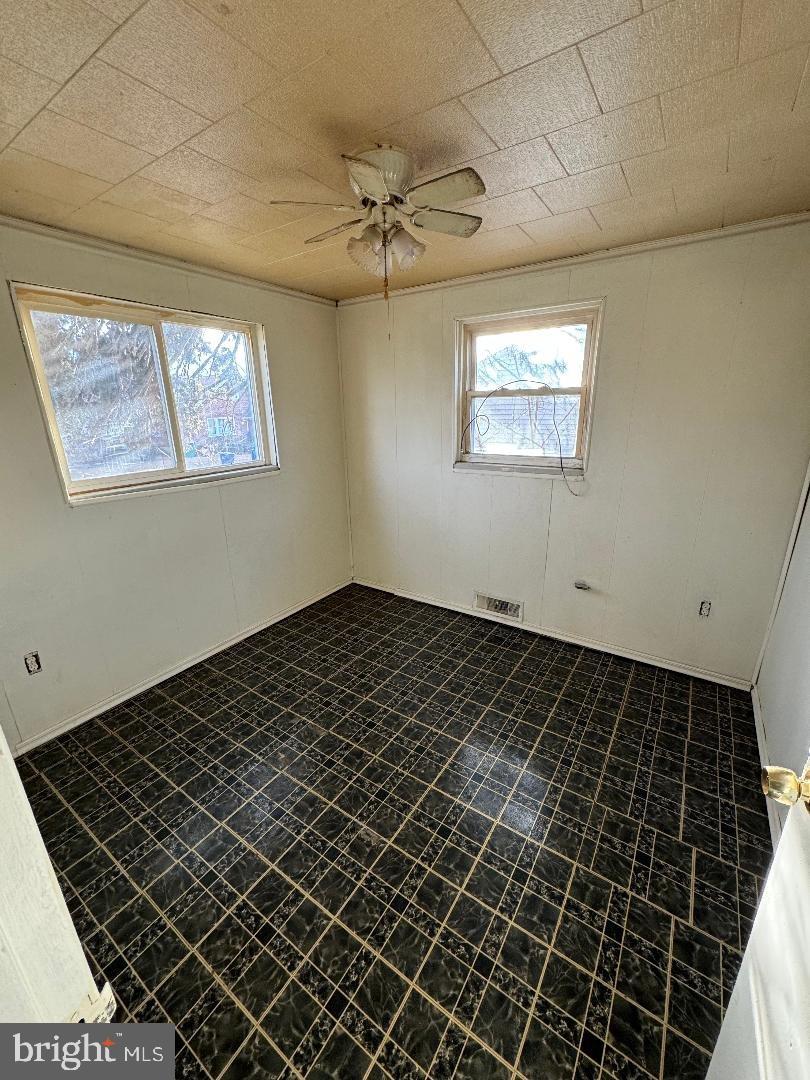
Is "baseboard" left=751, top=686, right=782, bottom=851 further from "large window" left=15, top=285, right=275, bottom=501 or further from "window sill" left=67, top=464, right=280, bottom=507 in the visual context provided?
"large window" left=15, top=285, right=275, bottom=501

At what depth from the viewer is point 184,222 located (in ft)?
6.67

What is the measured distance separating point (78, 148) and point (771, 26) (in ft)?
6.59

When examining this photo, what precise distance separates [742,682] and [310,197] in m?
3.45

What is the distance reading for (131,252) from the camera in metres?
2.33

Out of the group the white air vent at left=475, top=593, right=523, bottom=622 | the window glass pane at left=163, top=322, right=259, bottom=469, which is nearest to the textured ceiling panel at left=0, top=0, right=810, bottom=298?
the window glass pane at left=163, top=322, right=259, bottom=469

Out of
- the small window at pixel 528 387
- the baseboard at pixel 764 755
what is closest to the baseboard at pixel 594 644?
the baseboard at pixel 764 755

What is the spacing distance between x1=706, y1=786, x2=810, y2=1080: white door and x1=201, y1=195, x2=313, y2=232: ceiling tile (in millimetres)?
2528

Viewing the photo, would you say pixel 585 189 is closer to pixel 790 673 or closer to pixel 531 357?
pixel 531 357

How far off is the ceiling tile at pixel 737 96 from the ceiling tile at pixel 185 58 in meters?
1.19

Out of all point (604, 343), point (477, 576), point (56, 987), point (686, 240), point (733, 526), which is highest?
point (686, 240)

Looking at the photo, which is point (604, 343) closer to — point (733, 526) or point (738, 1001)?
point (733, 526)

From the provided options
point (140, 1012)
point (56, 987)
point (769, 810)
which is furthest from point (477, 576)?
point (56, 987)

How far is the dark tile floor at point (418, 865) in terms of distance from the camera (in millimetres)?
1211

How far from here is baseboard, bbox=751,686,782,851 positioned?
168 centimetres
